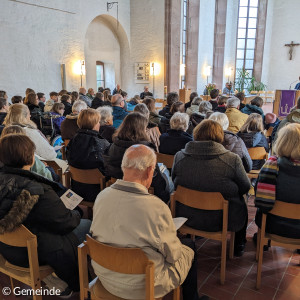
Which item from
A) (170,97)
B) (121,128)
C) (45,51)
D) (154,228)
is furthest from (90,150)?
(45,51)

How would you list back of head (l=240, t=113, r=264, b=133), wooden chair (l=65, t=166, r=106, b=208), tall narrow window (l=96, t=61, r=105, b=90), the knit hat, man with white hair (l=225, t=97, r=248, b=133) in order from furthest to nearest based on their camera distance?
tall narrow window (l=96, t=61, r=105, b=90)
the knit hat
man with white hair (l=225, t=97, r=248, b=133)
back of head (l=240, t=113, r=264, b=133)
wooden chair (l=65, t=166, r=106, b=208)

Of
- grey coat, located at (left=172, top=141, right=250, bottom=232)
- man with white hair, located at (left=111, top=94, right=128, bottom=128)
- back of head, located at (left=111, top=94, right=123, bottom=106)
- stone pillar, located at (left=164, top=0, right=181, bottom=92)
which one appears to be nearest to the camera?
grey coat, located at (left=172, top=141, right=250, bottom=232)

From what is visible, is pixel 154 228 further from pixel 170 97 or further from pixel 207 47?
pixel 207 47

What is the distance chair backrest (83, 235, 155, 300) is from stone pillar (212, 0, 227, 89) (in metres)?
16.2

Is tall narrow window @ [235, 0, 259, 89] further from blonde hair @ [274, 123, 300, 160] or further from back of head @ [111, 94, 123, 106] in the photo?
blonde hair @ [274, 123, 300, 160]

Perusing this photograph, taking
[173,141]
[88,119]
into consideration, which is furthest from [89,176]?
[173,141]

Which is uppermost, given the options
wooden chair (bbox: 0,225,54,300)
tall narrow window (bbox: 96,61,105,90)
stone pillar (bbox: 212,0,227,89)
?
stone pillar (bbox: 212,0,227,89)

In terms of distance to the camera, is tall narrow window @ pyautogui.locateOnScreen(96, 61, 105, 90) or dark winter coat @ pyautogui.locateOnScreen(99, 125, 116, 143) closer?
dark winter coat @ pyautogui.locateOnScreen(99, 125, 116, 143)

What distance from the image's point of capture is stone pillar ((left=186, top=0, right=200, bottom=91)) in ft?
46.3

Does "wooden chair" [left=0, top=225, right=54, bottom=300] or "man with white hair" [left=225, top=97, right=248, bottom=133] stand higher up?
"man with white hair" [left=225, top=97, right=248, bottom=133]

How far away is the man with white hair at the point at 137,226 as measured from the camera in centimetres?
154

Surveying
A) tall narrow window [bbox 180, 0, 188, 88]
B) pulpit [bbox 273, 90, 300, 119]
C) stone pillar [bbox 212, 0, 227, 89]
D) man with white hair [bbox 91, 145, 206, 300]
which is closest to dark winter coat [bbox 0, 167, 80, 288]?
man with white hair [bbox 91, 145, 206, 300]

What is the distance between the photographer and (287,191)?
7.28 feet

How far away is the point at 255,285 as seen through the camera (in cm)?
242
